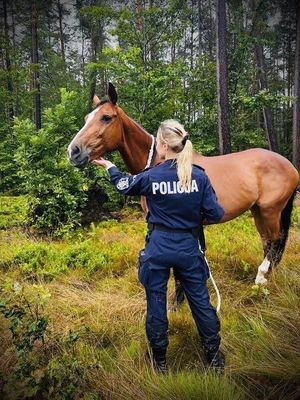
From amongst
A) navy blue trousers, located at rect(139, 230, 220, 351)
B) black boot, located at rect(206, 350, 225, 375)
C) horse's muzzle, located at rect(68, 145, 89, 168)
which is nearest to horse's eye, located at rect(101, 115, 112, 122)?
horse's muzzle, located at rect(68, 145, 89, 168)

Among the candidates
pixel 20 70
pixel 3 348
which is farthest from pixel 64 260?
pixel 20 70

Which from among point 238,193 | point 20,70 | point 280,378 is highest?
point 20,70

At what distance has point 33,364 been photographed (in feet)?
9.36

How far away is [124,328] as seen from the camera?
3951 mm

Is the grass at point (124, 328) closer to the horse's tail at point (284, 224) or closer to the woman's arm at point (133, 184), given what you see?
the horse's tail at point (284, 224)

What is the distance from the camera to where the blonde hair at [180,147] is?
9.32ft

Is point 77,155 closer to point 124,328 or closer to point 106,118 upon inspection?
point 106,118

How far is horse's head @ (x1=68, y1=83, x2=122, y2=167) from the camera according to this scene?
407cm

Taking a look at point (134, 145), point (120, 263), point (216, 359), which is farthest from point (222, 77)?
point (216, 359)

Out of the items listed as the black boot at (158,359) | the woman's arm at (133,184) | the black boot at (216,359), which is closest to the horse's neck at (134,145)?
the woman's arm at (133,184)

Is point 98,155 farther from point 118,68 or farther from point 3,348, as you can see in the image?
point 118,68

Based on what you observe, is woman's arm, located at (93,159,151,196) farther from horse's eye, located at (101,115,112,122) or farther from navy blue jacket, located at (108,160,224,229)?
horse's eye, located at (101,115,112,122)

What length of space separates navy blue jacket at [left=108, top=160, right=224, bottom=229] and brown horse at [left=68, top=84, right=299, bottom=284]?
1.27 metres

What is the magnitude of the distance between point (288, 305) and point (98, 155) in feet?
8.55
